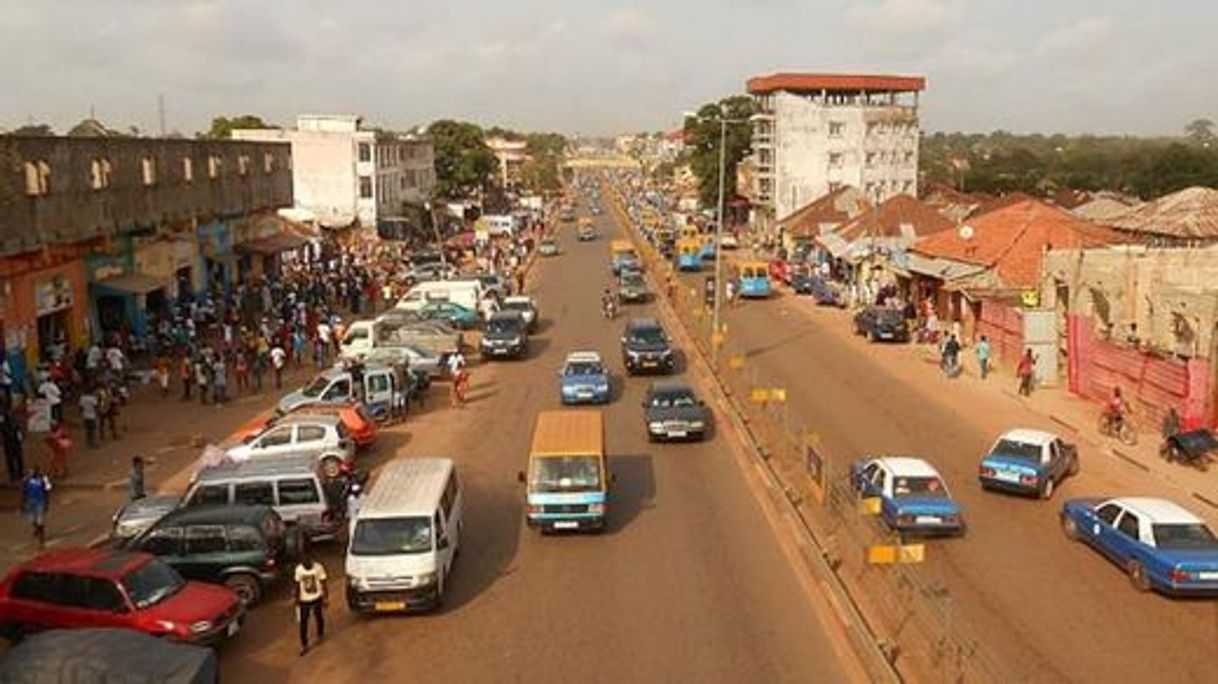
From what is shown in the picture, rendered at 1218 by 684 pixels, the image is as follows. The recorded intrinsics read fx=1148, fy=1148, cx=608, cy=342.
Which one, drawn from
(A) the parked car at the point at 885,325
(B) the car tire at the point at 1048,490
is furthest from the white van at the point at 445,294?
(B) the car tire at the point at 1048,490

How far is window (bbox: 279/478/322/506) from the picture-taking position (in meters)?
19.3

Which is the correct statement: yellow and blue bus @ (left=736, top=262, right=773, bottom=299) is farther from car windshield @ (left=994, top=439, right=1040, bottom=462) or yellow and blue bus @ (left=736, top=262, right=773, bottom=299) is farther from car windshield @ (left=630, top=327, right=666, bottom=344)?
car windshield @ (left=994, top=439, right=1040, bottom=462)

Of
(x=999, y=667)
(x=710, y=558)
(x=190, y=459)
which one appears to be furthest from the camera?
(x=190, y=459)

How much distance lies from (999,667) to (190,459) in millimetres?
18724

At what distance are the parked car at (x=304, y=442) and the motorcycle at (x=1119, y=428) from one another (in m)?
17.7

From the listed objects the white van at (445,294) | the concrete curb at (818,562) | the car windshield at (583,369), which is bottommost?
the concrete curb at (818,562)

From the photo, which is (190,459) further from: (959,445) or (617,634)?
(959,445)

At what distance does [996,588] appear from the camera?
1739 cm

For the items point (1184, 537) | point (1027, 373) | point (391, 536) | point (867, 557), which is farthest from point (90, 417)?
point (1027, 373)

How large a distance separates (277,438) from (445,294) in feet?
76.2

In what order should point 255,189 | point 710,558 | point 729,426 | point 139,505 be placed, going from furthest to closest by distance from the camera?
point 255,189 < point 729,426 < point 139,505 < point 710,558

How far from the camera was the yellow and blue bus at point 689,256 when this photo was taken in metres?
68.8

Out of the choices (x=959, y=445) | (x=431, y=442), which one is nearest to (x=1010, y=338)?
(x=959, y=445)

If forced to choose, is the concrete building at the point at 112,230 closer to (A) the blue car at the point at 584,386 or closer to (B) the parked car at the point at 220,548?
(A) the blue car at the point at 584,386
